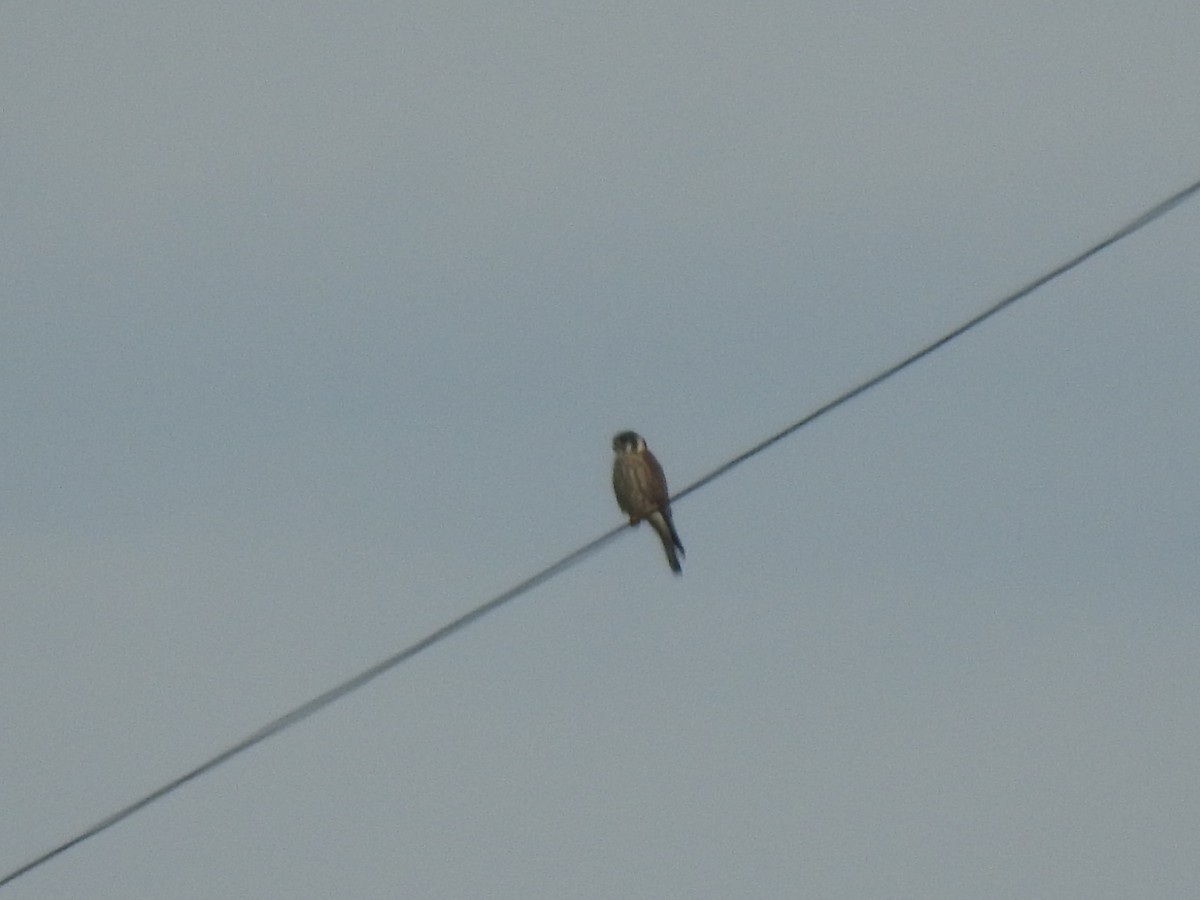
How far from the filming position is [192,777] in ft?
34.0

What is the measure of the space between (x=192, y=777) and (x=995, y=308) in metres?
3.59

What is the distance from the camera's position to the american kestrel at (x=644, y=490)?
1770 cm

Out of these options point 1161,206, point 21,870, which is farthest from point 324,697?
point 1161,206

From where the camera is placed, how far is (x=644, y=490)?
58.5 feet

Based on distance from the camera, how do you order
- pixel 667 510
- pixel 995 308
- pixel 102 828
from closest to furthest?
pixel 102 828 < pixel 995 308 < pixel 667 510

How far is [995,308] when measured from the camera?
10781 mm

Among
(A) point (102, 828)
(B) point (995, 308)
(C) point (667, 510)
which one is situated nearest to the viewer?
(A) point (102, 828)

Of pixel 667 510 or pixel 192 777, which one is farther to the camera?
pixel 667 510

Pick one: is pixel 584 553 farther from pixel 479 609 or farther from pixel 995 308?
pixel 995 308

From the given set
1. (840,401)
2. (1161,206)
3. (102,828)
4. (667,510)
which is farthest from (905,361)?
(667,510)

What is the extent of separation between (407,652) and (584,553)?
107 centimetres

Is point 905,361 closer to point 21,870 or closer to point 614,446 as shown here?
point 21,870

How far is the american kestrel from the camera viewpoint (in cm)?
1770

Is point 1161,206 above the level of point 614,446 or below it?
below
